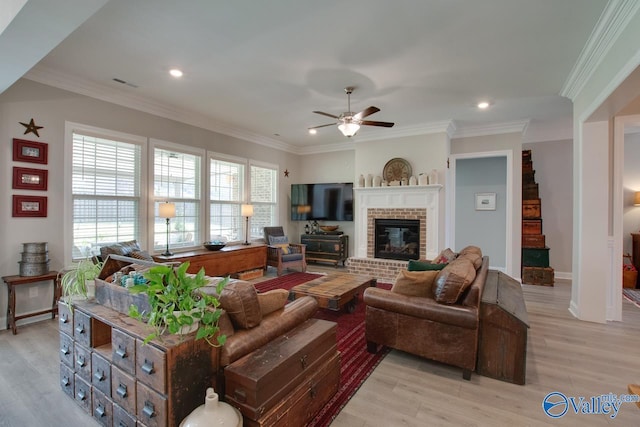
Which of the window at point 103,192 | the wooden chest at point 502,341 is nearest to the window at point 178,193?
the window at point 103,192

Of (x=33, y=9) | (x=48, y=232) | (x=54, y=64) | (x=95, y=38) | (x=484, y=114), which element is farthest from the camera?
(x=484, y=114)

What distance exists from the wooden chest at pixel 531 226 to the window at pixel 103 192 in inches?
272

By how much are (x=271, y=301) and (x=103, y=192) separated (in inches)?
139

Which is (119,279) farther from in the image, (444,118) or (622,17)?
(444,118)

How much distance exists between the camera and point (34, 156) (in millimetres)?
3553

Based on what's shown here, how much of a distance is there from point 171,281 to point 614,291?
4.91m

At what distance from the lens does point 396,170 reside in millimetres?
6023

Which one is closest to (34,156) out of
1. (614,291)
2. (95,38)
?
(95,38)

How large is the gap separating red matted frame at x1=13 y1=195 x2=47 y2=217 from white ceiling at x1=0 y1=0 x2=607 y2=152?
1.29 meters

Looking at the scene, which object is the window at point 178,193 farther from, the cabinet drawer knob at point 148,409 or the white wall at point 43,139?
the cabinet drawer knob at point 148,409

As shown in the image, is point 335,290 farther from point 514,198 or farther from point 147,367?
point 514,198

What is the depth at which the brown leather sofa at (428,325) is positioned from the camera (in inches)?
93.0

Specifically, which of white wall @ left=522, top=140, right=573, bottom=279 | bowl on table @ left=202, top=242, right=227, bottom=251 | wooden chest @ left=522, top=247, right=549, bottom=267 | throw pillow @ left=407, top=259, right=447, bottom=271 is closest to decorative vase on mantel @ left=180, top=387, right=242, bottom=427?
throw pillow @ left=407, top=259, right=447, bottom=271

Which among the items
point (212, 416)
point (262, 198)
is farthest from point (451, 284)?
point (262, 198)
